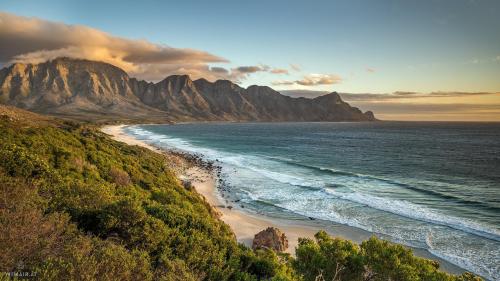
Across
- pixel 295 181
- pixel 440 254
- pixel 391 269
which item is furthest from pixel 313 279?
pixel 295 181

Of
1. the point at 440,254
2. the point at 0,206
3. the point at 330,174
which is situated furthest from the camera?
the point at 330,174

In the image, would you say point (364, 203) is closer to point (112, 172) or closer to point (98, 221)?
point (112, 172)

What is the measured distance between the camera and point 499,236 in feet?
89.9

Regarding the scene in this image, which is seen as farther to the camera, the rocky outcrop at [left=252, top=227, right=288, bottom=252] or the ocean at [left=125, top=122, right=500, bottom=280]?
the ocean at [left=125, top=122, right=500, bottom=280]

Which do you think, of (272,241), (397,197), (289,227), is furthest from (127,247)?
(397,197)

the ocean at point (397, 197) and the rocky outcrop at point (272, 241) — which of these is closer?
the rocky outcrop at point (272, 241)

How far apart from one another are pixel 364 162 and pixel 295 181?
1116 inches

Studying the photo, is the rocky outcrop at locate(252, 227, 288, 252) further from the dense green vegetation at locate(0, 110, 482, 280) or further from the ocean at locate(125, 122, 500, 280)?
the dense green vegetation at locate(0, 110, 482, 280)

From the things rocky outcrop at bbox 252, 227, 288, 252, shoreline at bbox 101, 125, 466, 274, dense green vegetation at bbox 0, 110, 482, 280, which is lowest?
shoreline at bbox 101, 125, 466, 274

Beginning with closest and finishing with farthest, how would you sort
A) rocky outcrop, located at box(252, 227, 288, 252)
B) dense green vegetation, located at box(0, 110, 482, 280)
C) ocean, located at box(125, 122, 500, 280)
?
dense green vegetation, located at box(0, 110, 482, 280), rocky outcrop, located at box(252, 227, 288, 252), ocean, located at box(125, 122, 500, 280)

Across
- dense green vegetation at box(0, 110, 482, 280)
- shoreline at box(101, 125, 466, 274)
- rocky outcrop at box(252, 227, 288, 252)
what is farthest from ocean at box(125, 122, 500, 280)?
dense green vegetation at box(0, 110, 482, 280)

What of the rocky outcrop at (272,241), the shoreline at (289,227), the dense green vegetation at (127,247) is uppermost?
the dense green vegetation at (127,247)

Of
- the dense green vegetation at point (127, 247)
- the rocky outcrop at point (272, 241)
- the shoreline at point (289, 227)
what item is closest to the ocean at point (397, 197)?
the shoreline at point (289, 227)

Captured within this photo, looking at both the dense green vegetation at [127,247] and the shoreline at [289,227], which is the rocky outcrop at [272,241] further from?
the dense green vegetation at [127,247]
